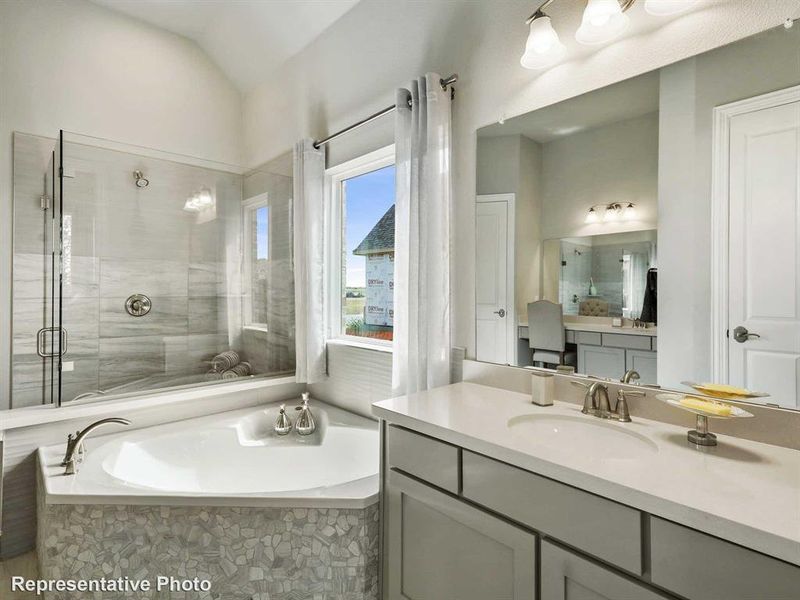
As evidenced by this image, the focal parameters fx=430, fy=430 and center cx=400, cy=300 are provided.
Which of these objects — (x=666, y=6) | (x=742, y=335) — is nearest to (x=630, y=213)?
(x=742, y=335)

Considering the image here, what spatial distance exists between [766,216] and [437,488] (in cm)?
116

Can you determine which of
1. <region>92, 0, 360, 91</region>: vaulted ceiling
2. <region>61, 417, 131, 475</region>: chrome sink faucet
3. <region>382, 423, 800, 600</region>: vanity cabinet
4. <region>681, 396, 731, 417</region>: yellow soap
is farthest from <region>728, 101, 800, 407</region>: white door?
<region>61, 417, 131, 475</region>: chrome sink faucet

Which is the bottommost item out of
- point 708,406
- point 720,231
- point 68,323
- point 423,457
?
point 423,457

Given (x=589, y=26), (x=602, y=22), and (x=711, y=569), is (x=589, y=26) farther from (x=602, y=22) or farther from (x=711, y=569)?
(x=711, y=569)

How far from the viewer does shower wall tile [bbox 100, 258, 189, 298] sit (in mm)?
2557

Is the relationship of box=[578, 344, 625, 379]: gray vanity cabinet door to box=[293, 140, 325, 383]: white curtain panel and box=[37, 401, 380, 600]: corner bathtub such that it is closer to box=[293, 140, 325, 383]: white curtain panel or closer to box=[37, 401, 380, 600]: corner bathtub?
box=[37, 401, 380, 600]: corner bathtub

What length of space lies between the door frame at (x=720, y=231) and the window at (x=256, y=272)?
246 centimetres

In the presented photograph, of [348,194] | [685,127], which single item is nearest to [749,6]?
[685,127]

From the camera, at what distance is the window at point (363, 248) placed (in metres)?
2.50

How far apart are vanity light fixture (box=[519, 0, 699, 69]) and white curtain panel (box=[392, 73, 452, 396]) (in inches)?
17.5

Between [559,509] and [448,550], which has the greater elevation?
[559,509]

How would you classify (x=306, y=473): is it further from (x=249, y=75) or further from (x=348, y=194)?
(x=249, y=75)

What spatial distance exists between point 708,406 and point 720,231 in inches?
19.2

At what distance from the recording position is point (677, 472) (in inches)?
36.8
